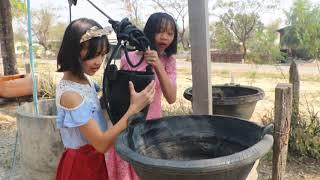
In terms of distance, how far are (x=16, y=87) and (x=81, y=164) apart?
5787 millimetres

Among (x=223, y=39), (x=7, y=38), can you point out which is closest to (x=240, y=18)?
(x=223, y=39)

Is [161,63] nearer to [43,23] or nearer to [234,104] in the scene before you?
[234,104]

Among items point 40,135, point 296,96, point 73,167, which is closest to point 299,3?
point 296,96

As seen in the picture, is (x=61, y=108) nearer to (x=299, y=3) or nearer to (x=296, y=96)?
(x=296, y=96)

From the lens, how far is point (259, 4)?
28.1m

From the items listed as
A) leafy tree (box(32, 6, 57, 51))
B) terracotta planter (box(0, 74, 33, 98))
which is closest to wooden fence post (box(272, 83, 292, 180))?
terracotta planter (box(0, 74, 33, 98))

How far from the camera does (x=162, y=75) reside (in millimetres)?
2053

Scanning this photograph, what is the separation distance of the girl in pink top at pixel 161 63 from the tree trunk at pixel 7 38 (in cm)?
650

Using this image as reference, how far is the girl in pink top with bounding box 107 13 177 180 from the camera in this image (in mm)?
2131

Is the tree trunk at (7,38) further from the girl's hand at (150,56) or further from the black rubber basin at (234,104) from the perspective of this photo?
the girl's hand at (150,56)

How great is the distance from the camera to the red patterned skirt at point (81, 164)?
1917 millimetres

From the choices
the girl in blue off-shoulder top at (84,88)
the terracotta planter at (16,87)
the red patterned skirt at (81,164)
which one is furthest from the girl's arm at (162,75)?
the terracotta planter at (16,87)

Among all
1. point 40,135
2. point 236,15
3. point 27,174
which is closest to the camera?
point 40,135

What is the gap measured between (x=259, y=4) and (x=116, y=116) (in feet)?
92.4
